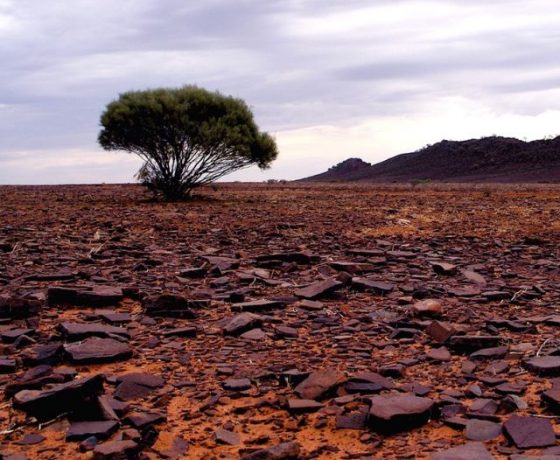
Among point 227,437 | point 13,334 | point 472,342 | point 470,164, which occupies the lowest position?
point 227,437

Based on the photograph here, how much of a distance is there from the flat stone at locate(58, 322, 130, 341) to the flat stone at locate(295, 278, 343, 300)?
2020mm

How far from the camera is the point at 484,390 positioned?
4.33 m

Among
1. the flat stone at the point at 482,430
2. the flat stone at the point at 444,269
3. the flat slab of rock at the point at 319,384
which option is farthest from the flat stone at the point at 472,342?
the flat stone at the point at 444,269

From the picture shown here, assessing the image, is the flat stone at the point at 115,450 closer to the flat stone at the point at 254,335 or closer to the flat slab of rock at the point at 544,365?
the flat stone at the point at 254,335

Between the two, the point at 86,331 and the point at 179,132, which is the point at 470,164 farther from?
the point at 86,331

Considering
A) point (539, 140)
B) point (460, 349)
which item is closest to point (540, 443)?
point (460, 349)

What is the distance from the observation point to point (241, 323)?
584cm

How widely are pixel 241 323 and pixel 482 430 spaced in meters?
2.58

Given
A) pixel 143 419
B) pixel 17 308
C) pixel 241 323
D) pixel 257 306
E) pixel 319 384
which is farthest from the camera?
pixel 257 306

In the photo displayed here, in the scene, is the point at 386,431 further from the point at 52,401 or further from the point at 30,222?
the point at 30,222

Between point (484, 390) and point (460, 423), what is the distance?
631mm

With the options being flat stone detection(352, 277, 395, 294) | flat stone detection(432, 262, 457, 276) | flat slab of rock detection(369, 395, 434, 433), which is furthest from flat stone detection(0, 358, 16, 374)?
flat stone detection(432, 262, 457, 276)

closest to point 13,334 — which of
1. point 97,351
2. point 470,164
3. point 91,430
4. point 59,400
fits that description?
point 97,351

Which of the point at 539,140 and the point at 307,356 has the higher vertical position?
the point at 539,140
